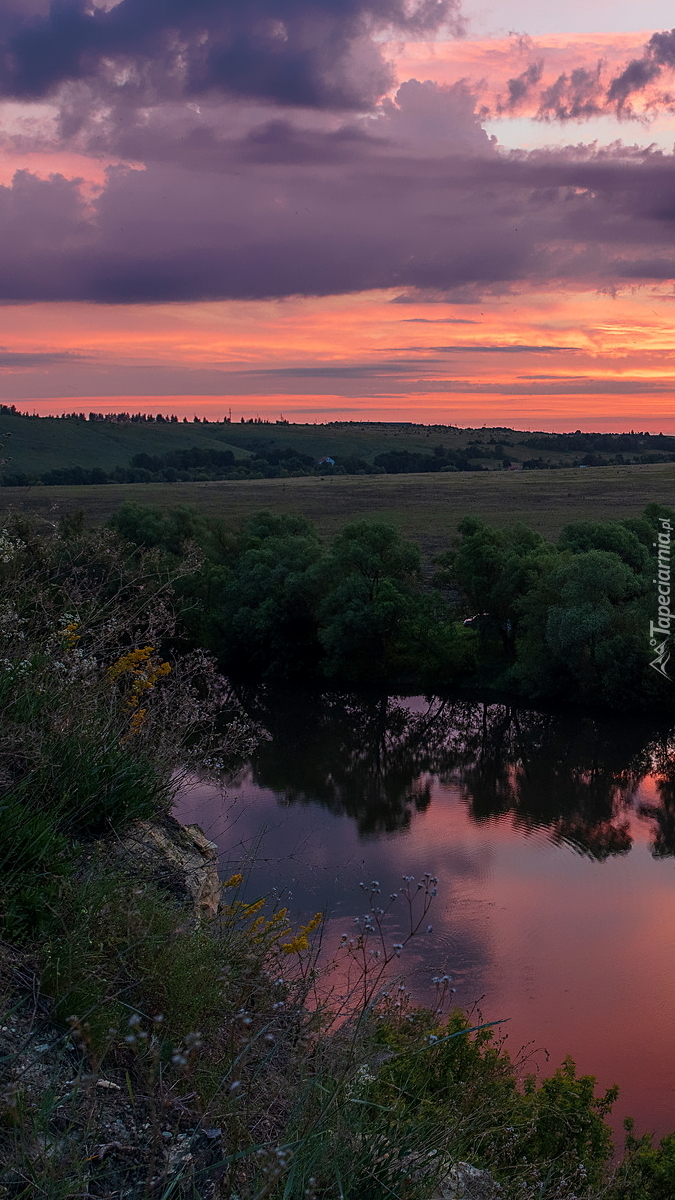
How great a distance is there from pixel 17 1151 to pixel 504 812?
24.2 metres

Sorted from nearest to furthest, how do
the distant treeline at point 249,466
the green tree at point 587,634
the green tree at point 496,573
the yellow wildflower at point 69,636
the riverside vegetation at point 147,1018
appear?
the riverside vegetation at point 147,1018
the yellow wildflower at point 69,636
the green tree at point 587,634
the green tree at point 496,573
the distant treeline at point 249,466

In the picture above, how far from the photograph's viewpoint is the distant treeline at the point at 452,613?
3388 centimetres

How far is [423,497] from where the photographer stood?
3438 inches

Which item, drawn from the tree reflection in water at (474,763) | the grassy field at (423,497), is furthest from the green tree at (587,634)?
the grassy field at (423,497)

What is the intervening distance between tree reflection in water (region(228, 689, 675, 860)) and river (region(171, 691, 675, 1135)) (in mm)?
84

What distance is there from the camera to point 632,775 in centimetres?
2864

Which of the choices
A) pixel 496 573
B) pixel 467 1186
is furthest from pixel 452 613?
pixel 467 1186

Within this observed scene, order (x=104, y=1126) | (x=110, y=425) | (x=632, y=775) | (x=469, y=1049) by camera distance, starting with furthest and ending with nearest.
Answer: (x=110, y=425) → (x=632, y=775) → (x=469, y=1049) → (x=104, y=1126)

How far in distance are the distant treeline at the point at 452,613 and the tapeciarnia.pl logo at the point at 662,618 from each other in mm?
304

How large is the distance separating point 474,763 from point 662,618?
9.94 metres

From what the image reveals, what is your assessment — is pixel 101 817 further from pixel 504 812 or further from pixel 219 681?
pixel 219 681

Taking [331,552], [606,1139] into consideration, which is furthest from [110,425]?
[606,1139]

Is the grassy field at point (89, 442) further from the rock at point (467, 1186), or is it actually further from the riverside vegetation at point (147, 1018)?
the rock at point (467, 1186)

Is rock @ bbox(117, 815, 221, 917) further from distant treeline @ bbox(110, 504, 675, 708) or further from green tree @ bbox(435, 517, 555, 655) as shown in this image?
green tree @ bbox(435, 517, 555, 655)
